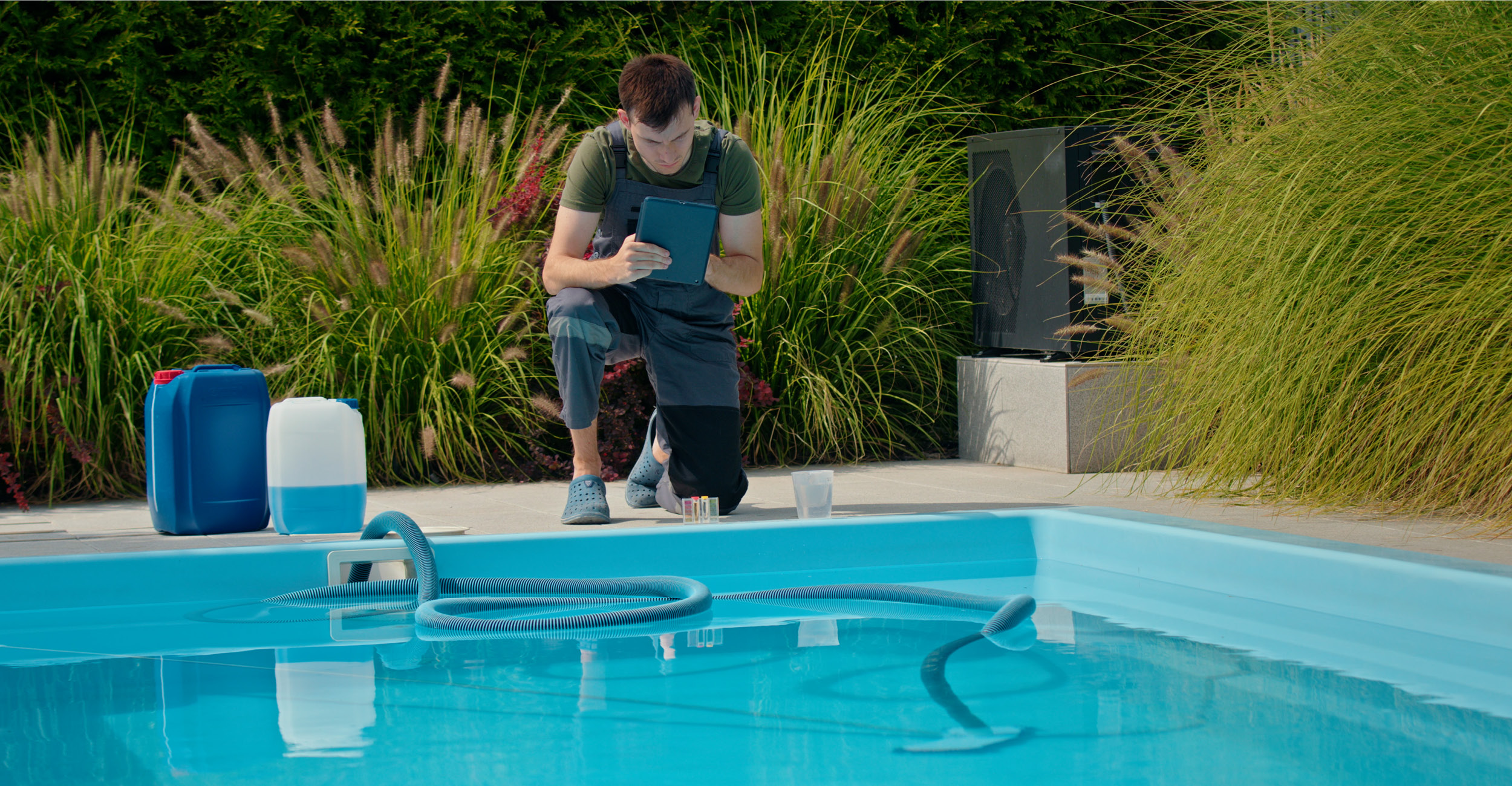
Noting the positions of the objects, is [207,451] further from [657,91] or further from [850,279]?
[850,279]

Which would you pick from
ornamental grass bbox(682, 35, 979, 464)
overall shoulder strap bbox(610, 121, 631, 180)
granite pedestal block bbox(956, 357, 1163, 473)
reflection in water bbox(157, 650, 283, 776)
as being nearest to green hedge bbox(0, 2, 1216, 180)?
ornamental grass bbox(682, 35, 979, 464)

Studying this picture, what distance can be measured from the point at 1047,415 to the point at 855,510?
4.33 ft

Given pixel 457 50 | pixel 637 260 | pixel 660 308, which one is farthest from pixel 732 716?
pixel 457 50

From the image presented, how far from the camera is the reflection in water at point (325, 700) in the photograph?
64.6 inches

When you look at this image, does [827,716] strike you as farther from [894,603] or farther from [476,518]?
[476,518]

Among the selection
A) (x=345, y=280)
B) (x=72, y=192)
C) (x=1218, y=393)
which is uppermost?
(x=72, y=192)

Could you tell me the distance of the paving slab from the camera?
271 centimetres

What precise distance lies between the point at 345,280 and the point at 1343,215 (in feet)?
9.53

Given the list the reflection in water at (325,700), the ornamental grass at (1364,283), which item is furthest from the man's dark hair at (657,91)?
the reflection in water at (325,700)

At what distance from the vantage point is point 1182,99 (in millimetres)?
3627

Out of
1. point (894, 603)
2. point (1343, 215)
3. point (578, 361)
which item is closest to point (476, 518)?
point (578, 361)

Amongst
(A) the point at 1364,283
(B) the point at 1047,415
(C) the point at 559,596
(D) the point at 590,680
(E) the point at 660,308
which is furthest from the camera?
(B) the point at 1047,415

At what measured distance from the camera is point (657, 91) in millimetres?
3057

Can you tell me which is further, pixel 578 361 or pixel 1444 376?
pixel 578 361
